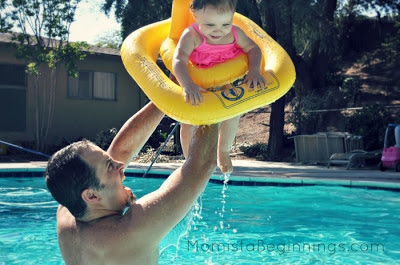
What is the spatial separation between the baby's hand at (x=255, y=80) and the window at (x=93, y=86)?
50.1 feet

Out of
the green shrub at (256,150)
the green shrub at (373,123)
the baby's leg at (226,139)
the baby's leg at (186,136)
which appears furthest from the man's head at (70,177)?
the green shrub at (256,150)

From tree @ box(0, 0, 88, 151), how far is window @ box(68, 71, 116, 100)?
3.86 feet

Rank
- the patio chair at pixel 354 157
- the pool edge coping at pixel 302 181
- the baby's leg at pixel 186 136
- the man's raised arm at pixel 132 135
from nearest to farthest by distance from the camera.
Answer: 1. the man's raised arm at pixel 132 135
2. the baby's leg at pixel 186 136
3. the pool edge coping at pixel 302 181
4. the patio chair at pixel 354 157

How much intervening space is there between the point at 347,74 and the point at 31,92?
12.4 m

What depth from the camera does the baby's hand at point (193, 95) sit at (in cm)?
240

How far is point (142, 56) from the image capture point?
2717 mm

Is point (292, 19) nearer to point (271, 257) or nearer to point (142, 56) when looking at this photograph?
point (271, 257)

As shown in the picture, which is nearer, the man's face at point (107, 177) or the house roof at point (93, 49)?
the man's face at point (107, 177)

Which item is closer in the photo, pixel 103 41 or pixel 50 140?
pixel 50 140

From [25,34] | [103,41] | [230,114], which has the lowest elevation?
[230,114]

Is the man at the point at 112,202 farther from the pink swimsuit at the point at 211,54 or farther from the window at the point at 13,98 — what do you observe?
the window at the point at 13,98

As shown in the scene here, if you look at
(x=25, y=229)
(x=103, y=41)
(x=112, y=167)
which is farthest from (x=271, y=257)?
(x=103, y=41)

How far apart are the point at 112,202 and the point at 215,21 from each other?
101 cm

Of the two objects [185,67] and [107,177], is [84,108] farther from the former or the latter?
[107,177]
